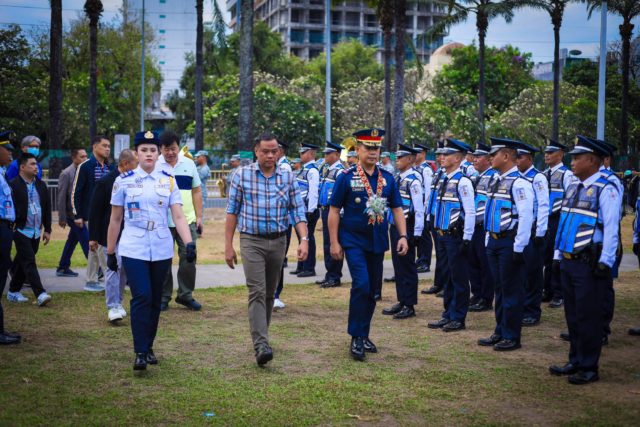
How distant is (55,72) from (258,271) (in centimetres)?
2386

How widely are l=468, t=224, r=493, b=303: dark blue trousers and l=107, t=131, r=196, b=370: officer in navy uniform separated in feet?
16.2

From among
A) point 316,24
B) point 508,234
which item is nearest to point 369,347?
point 508,234

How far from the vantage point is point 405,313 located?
10492mm

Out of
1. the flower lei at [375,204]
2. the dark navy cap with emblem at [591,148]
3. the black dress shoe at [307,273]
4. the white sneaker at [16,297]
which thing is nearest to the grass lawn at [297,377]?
the white sneaker at [16,297]

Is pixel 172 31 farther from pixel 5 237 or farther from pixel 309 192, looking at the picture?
pixel 5 237

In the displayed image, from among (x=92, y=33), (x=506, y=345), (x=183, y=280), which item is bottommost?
(x=506, y=345)

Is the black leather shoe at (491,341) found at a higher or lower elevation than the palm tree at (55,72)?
lower

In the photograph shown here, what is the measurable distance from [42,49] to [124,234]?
48.0 metres

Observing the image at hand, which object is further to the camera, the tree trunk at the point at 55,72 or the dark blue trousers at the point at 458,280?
the tree trunk at the point at 55,72

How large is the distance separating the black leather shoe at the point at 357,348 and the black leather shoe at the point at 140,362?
2.17m

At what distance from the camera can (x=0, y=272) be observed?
870 centimetres

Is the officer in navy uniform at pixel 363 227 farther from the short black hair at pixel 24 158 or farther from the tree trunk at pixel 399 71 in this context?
the tree trunk at pixel 399 71

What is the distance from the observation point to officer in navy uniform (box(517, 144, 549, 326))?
363 inches

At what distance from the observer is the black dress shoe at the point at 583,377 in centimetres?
716
